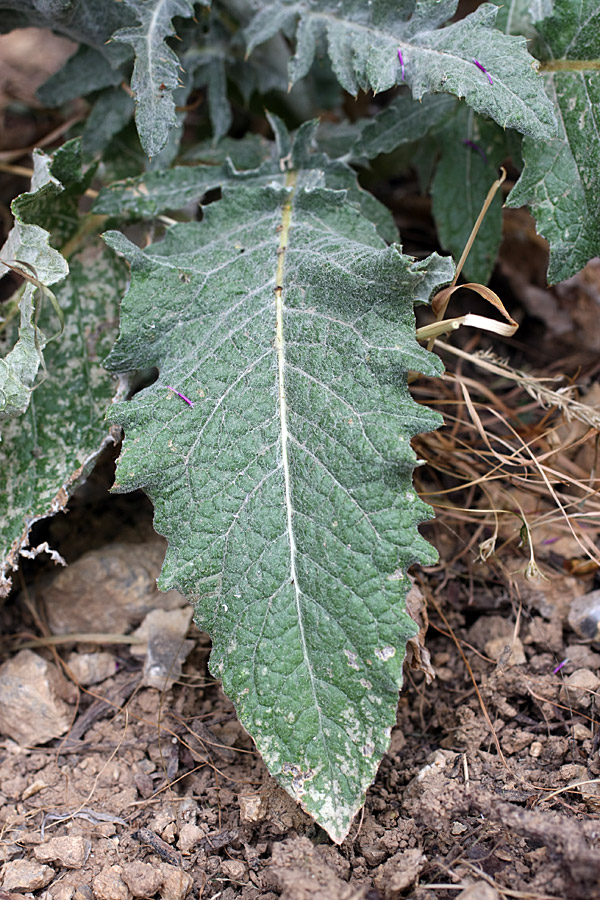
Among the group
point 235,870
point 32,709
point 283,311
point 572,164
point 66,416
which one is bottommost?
point 32,709

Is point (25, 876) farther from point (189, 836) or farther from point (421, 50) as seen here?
point (421, 50)

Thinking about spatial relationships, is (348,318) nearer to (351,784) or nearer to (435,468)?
(435,468)

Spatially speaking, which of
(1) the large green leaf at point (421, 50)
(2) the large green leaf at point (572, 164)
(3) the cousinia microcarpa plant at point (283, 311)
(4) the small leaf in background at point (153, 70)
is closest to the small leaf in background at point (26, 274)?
(3) the cousinia microcarpa plant at point (283, 311)

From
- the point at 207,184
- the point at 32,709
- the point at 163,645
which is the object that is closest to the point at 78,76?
the point at 207,184

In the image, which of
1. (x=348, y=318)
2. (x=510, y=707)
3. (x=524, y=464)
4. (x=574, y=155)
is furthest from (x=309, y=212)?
(x=510, y=707)

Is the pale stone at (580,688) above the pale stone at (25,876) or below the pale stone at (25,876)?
above

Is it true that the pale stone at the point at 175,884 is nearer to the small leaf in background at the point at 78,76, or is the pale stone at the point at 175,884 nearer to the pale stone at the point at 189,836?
the pale stone at the point at 189,836
